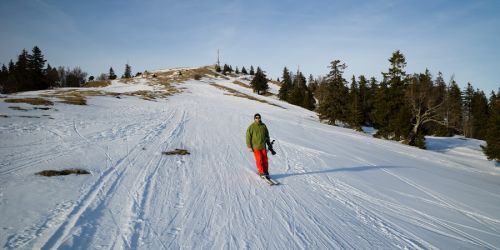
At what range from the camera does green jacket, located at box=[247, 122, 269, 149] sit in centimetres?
826

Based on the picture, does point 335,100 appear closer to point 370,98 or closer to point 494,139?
point 494,139

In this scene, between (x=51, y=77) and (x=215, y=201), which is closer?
(x=215, y=201)

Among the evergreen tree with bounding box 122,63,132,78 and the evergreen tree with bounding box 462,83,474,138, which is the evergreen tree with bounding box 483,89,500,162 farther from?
the evergreen tree with bounding box 122,63,132,78

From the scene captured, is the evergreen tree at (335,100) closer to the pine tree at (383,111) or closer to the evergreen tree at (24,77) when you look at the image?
the pine tree at (383,111)

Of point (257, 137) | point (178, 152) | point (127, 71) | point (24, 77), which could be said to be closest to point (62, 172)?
point (178, 152)

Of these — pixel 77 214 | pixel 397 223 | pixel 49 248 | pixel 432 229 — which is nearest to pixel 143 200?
pixel 77 214

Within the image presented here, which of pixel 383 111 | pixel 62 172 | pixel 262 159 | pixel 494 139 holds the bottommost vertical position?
pixel 62 172

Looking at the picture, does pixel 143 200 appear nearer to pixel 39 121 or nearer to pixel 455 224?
pixel 455 224

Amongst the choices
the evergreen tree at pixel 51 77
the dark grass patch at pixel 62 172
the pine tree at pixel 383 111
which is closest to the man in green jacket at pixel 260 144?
the dark grass patch at pixel 62 172

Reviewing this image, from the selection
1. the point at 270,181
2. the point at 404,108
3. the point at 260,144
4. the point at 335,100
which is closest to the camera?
the point at 270,181

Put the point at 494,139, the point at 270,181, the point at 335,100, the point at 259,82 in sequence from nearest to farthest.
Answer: the point at 270,181, the point at 494,139, the point at 335,100, the point at 259,82

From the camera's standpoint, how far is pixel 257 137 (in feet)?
27.1

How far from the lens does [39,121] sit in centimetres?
1473

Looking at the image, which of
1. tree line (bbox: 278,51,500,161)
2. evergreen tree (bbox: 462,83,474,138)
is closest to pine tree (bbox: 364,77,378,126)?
tree line (bbox: 278,51,500,161)
